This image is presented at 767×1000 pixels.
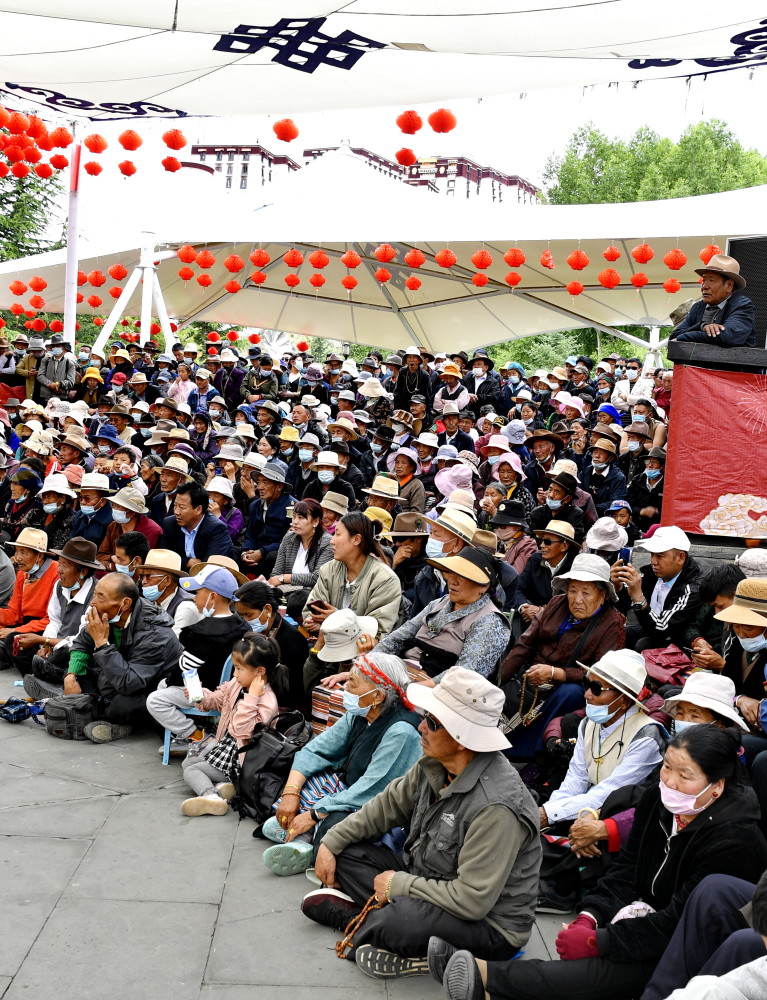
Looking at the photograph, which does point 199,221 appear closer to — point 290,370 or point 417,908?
point 290,370

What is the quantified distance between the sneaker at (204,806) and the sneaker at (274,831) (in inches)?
17.9

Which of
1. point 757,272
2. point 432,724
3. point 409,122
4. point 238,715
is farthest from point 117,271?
point 432,724

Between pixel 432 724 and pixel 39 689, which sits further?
pixel 39 689

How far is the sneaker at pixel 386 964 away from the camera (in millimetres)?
3871

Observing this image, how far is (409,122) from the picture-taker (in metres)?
13.7

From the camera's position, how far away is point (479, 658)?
534 centimetres

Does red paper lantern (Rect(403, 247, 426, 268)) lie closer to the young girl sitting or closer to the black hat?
the black hat

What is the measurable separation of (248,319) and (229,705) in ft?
63.2

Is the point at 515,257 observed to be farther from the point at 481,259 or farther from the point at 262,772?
the point at 262,772

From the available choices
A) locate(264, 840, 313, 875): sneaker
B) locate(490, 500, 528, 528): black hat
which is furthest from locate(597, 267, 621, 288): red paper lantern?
locate(264, 840, 313, 875): sneaker

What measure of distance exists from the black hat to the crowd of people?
0.08 feet

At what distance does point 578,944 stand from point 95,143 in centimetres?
1490

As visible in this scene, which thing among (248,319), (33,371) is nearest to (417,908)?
(33,371)

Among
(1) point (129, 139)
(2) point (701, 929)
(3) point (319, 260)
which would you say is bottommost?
(2) point (701, 929)
